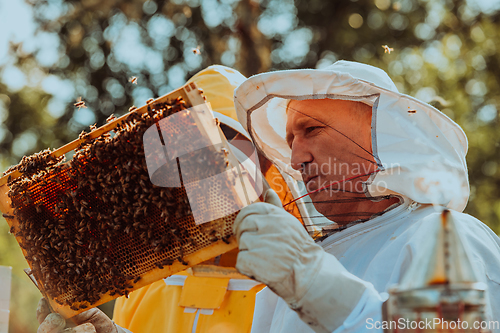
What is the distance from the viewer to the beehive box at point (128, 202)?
184 centimetres

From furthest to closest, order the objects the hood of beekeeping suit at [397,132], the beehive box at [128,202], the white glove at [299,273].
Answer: the hood of beekeeping suit at [397,132] → the beehive box at [128,202] → the white glove at [299,273]

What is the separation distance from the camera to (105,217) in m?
1.99

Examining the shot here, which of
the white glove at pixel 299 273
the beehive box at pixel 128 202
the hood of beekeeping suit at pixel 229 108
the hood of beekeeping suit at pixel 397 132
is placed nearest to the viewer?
the white glove at pixel 299 273

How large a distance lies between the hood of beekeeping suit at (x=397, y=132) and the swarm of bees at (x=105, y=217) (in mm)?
759

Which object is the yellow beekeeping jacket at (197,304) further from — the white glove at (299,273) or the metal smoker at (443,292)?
the metal smoker at (443,292)

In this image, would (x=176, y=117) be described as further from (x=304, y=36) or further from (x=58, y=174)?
(x=304, y=36)

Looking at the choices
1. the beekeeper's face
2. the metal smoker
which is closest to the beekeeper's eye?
the beekeeper's face

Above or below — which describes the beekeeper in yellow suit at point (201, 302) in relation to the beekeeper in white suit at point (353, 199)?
below

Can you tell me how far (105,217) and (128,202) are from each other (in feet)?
0.53

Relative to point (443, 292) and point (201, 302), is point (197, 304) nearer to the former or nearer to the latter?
point (201, 302)

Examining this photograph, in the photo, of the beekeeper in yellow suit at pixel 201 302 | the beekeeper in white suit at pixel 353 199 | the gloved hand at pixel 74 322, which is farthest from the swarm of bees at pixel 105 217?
the beekeeper in yellow suit at pixel 201 302

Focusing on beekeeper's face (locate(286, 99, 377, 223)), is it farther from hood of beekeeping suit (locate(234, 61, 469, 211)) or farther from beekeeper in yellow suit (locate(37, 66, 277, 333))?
beekeeper in yellow suit (locate(37, 66, 277, 333))

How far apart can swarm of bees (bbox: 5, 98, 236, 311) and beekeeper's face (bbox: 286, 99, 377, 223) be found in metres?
0.75

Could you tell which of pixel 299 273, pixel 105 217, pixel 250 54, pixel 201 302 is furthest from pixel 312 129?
pixel 250 54
